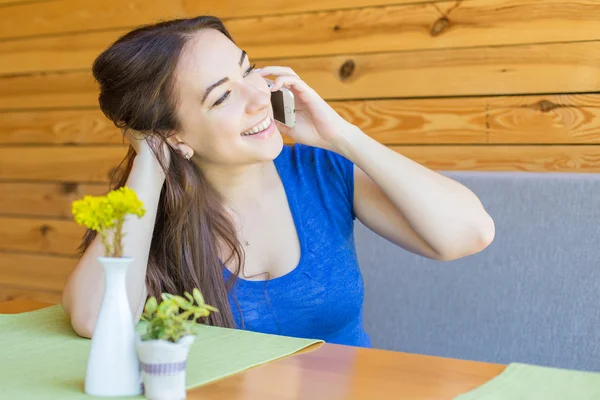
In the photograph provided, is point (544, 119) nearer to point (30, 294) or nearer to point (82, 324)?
point (82, 324)

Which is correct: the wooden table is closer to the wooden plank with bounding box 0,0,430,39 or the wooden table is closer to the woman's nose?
the woman's nose

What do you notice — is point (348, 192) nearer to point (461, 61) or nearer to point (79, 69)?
point (461, 61)

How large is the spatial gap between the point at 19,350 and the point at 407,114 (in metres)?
1.34

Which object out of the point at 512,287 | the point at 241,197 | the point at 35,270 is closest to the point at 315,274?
the point at 241,197

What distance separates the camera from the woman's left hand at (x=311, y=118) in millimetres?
1680

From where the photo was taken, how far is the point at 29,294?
3.21 m

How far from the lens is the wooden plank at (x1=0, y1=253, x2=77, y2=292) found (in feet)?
10.3

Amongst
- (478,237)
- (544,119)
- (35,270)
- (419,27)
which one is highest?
(419,27)

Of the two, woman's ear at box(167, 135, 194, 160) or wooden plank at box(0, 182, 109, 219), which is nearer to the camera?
woman's ear at box(167, 135, 194, 160)

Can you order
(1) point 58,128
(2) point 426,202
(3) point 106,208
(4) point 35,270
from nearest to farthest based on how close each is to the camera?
(3) point 106,208, (2) point 426,202, (1) point 58,128, (4) point 35,270

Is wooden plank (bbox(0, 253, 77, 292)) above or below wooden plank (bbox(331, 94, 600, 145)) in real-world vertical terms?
below

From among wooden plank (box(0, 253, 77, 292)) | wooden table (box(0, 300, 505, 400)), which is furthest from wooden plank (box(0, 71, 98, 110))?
wooden table (box(0, 300, 505, 400))

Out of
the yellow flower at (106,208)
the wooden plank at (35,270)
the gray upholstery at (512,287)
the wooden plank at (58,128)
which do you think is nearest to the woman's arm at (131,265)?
the yellow flower at (106,208)

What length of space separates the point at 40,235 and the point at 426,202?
2012mm
